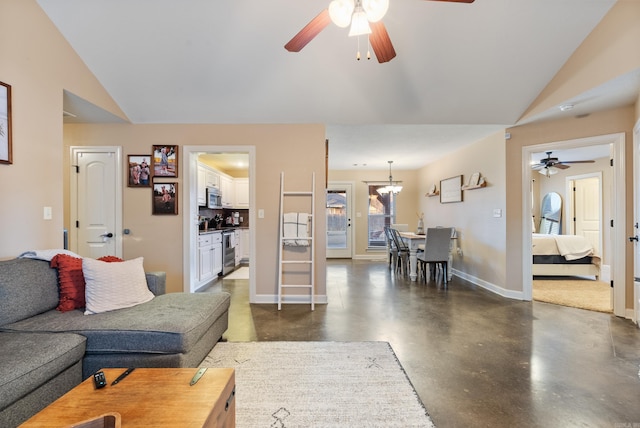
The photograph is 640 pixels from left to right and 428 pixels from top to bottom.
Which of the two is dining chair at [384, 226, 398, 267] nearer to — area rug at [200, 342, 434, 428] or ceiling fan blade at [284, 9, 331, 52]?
area rug at [200, 342, 434, 428]

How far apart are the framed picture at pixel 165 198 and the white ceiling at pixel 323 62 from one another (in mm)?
840

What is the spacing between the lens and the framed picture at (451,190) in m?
5.15

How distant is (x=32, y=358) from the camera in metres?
1.34

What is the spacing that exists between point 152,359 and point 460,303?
3.40 m

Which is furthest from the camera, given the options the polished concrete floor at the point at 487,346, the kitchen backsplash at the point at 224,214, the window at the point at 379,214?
the window at the point at 379,214

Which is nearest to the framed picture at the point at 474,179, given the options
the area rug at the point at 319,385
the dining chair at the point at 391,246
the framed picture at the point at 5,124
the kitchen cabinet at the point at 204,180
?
the dining chair at the point at 391,246

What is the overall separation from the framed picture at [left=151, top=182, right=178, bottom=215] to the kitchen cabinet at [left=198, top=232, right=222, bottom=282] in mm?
823

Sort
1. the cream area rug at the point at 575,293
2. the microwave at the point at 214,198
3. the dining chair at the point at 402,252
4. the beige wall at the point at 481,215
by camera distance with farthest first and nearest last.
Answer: the dining chair at the point at 402,252
the microwave at the point at 214,198
the beige wall at the point at 481,215
the cream area rug at the point at 575,293

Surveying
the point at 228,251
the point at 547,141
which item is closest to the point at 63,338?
the point at 228,251

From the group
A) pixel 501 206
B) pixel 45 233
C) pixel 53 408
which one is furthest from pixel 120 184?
pixel 501 206

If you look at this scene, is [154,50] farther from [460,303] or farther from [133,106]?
[460,303]

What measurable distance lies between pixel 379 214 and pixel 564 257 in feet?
12.9

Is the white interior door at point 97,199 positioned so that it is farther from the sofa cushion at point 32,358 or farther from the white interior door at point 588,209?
the white interior door at point 588,209

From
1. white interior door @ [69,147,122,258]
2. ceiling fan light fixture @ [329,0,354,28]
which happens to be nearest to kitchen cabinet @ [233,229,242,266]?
white interior door @ [69,147,122,258]
